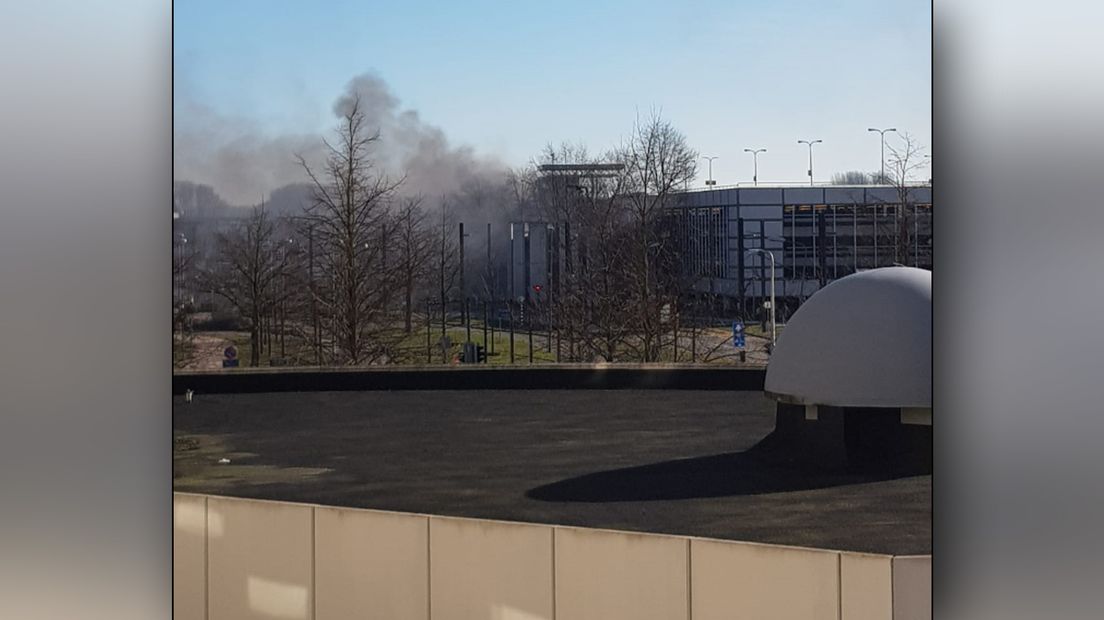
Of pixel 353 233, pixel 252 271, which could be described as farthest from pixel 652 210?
pixel 252 271

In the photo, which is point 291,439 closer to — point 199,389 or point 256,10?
point 199,389

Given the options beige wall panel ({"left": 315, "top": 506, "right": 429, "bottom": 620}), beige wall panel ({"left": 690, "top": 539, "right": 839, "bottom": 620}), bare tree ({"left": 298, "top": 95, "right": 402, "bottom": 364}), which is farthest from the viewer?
bare tree ({"left": 298, "top": 95, "right": 402, "bottom": 364})

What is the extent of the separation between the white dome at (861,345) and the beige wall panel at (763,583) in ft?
2.09

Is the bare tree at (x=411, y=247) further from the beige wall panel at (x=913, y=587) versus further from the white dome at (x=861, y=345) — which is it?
the beige wall panel at (x=913, y=587)

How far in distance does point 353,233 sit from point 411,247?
0.90 ft

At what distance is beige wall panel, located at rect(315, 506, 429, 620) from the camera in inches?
221

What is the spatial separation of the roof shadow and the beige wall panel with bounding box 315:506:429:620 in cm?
61

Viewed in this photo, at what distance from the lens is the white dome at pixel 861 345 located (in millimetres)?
5008

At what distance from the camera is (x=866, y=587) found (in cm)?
495

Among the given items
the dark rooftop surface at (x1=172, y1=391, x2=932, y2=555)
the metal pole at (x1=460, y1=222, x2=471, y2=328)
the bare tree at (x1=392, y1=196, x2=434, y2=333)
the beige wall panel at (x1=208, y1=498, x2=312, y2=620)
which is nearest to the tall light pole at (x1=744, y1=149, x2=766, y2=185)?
the dark rooftop surface at (x1=172, y1=391, x2=932, y2=555)

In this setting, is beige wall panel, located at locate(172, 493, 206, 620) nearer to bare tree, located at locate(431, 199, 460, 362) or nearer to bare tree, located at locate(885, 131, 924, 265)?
bare tree, located at locate(431, 199, 460, 362)

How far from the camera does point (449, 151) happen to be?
564cm

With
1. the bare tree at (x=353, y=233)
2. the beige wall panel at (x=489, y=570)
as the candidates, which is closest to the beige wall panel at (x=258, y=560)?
the beige wall panel at (x=489, y=570)
